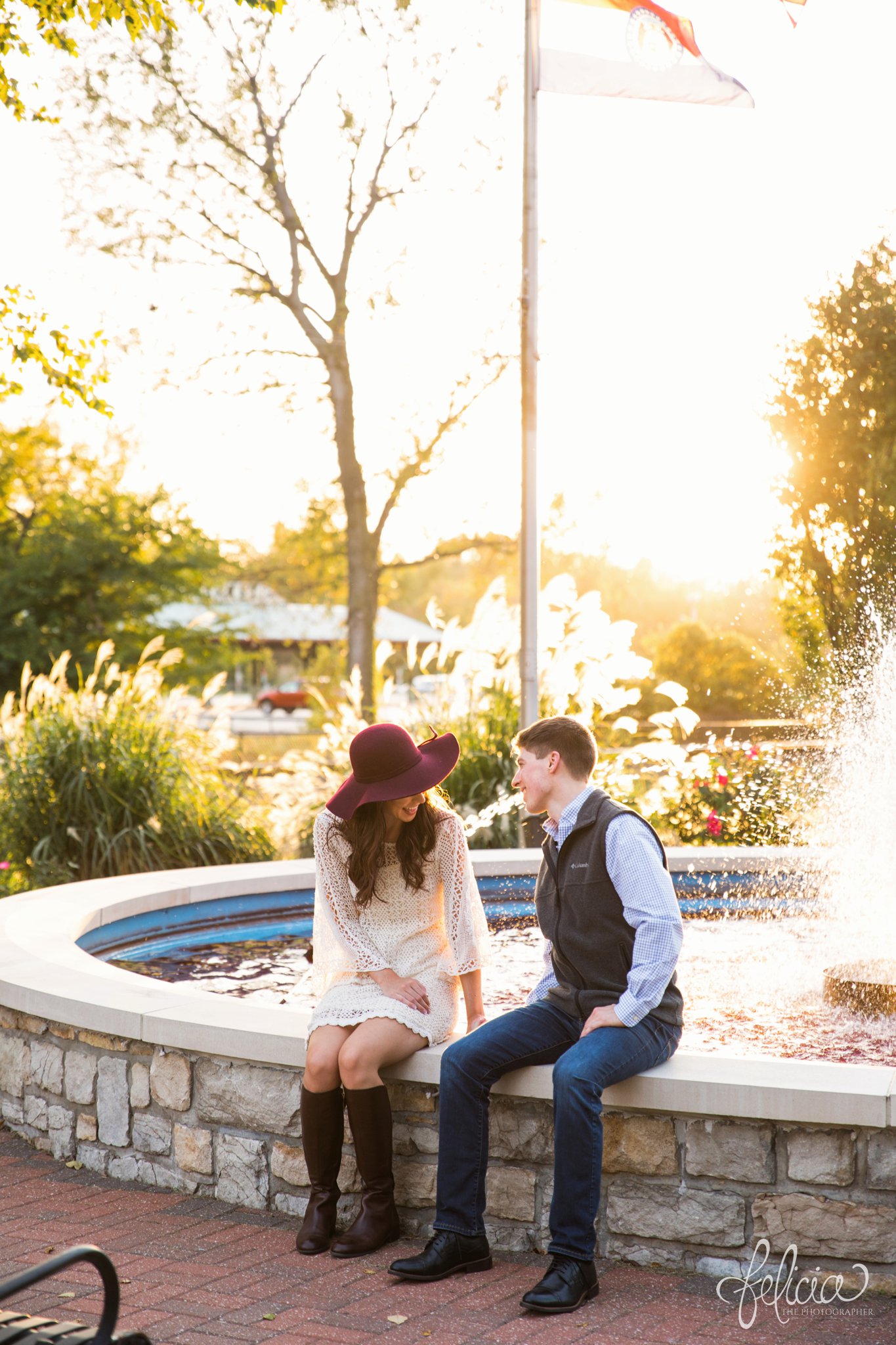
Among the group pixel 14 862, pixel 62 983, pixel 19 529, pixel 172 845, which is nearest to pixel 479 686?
pixel 172 845

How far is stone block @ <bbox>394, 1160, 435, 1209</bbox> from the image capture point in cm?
360

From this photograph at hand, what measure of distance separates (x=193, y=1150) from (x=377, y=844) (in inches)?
42.2

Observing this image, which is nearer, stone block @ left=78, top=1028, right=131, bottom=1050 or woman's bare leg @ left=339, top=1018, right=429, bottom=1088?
woman's bare leg @ left=339, top=1018, right=429, bottom=1088

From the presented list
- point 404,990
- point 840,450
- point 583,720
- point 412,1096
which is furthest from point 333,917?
point 840,450

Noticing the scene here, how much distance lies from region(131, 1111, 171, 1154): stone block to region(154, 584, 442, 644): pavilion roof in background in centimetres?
644

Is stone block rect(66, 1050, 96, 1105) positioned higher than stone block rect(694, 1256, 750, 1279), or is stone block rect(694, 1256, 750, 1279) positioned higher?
stone block rect(66, 1050, 96, 1105)

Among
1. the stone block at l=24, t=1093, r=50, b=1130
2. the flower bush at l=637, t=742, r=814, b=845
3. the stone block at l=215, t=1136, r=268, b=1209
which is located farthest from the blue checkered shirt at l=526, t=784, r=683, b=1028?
the flower bush at l=637, t=742, r=814, b=845

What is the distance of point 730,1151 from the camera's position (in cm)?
323

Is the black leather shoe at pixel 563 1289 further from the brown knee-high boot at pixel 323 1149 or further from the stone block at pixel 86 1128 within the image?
the stone block at pixel 86 1128

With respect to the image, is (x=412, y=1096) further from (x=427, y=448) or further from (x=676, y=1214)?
(x=427, y=448)

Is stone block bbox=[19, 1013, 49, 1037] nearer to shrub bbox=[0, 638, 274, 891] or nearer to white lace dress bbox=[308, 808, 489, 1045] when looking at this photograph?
white lace dress bbox=[308, 808, 489, 1045]

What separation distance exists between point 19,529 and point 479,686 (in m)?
12.7

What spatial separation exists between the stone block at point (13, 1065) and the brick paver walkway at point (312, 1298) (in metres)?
0.71

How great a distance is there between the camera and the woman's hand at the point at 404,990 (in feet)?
12.1
